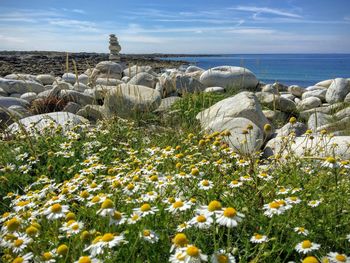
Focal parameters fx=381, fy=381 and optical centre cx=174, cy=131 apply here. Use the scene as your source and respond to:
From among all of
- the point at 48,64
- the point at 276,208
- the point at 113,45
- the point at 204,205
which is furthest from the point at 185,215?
the point at 48,64

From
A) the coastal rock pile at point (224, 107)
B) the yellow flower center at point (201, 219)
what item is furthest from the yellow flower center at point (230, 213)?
the coastal rock pile at point (224, 107)

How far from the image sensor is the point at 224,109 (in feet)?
22.7

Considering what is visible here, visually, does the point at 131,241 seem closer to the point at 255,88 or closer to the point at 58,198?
the point at 58,198

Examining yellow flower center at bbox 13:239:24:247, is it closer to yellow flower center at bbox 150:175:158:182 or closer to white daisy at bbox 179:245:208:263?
white daisy at bbox 179:245:208:263

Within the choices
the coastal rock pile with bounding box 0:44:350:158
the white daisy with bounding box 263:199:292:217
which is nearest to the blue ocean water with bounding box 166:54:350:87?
the coastal rock pile with bounding box 0:44:350:158

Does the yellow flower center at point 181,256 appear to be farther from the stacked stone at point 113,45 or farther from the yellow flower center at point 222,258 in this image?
the stacked stone at point 113,45

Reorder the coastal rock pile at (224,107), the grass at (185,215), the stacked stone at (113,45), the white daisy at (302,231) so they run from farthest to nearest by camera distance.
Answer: the stacked stone at (113,45) < the coastal rock pile at (224,107) < the white daisy at (302,231) < the grass at (185,215)

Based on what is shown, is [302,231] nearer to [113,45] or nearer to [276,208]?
[276,208]

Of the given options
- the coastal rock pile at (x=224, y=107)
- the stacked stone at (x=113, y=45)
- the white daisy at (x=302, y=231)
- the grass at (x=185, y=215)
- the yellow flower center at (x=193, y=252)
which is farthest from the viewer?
the stacked stone at (x=113, y=45)

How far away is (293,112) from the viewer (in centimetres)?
895

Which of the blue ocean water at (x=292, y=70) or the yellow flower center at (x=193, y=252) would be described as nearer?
the yellow flower center at (x=193, y=252)

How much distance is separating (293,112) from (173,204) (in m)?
7.48

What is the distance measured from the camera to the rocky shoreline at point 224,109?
16.5 feet

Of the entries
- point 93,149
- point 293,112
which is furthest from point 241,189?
point 293,112
